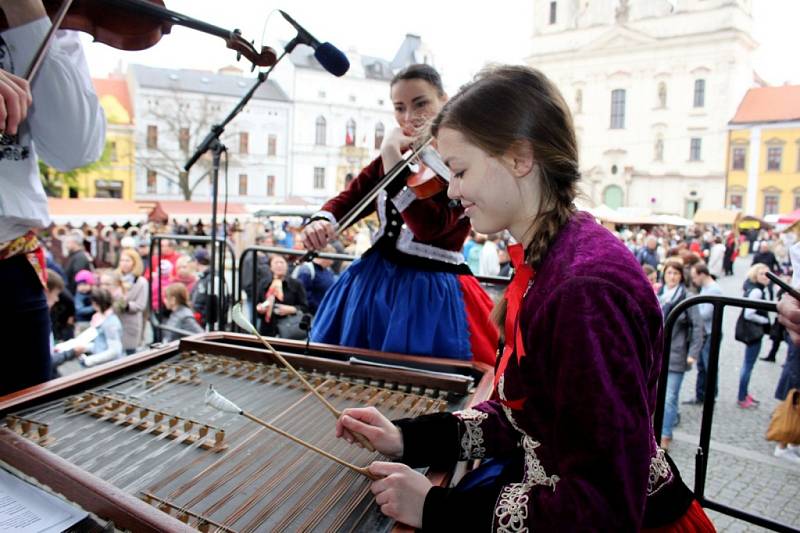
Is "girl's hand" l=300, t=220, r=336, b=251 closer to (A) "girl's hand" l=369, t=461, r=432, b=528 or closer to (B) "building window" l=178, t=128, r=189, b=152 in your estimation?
(A) "girl's hand" l=369, t=461, r=432, b=528

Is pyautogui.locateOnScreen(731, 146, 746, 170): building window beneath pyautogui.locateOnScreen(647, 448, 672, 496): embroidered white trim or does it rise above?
above

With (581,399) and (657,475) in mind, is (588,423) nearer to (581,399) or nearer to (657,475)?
(581,399)

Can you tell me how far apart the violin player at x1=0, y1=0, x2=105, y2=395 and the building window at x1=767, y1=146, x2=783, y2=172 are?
4279 cm

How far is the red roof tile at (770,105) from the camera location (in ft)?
121

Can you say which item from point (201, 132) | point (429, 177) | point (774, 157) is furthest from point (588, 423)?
point (774, 157)

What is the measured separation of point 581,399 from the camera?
0.94 m

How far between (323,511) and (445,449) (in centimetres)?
33

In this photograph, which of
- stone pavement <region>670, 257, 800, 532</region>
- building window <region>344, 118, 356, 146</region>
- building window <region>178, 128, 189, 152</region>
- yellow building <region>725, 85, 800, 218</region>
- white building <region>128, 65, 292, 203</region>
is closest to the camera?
stone pavement <region>670, 257, 800, 532</region>

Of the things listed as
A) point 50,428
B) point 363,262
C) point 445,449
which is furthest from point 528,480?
point 363,262

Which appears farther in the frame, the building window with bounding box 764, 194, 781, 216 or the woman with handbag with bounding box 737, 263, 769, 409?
the building window with bounding box 764, 194, 781, 216

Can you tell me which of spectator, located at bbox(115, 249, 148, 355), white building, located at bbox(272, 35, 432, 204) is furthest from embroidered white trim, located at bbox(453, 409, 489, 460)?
white building, located at bbox(272, 35, 432, 204)

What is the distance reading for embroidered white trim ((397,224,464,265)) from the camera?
97.0 inches

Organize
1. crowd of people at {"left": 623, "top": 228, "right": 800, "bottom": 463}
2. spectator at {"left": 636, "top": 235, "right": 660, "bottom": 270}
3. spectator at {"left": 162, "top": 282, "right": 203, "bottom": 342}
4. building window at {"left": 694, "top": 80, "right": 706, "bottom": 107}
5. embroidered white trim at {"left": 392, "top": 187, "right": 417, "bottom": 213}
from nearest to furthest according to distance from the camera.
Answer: embroidered white trim at {"left": 392, "top": 187, "right": 417, "bottom": 213}
crowd of people at {"left": 623, "top": 228, "right": 800, "bottom": 463}
spectator at {"left": 162, "top": 282, "right": 203, "bottom": 342}
spectator at {"left": 636, "top": 235, "right": 660, "bottom": 270}
building window at {"left": 694, "top": 80, "right": 706, "bottom": 107}

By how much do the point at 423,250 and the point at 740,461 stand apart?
144 inches
